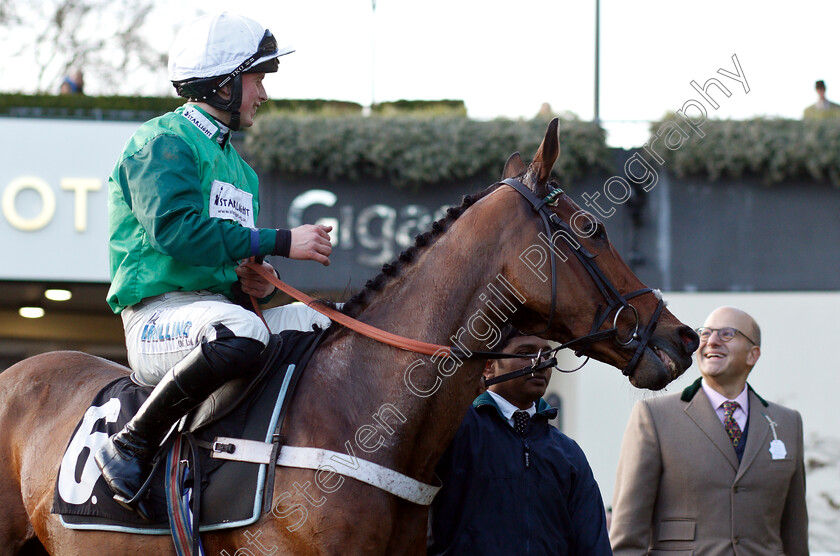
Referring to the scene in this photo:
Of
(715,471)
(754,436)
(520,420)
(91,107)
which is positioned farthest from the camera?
(91,107)

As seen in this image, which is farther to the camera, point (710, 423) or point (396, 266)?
point (710, 423)

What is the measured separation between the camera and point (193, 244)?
9.03 ft

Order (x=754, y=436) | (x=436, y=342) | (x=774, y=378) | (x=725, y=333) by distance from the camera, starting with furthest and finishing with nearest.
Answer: (x=774, y=378)
(x=725, y=333)
(x=754, y=436)
(x=436, y=342)

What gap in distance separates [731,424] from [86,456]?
9.77ft

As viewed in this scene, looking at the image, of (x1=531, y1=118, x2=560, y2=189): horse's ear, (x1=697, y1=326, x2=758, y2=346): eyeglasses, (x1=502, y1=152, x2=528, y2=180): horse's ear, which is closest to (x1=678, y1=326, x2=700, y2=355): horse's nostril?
(x1=531, y1=118, x2=560, y2=189): horse's ear

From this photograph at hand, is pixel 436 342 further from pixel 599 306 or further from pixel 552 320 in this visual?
pixel 599 306

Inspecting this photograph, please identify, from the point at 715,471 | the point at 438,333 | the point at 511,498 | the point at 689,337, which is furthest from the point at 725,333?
the point at 438,333

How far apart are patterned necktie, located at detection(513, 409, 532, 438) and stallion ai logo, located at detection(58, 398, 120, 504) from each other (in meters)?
1.44

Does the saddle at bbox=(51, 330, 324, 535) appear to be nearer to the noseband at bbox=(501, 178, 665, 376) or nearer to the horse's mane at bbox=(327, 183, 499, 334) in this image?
the horse's mane at bbox=(327, 183, 499, 334)

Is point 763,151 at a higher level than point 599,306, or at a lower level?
higher

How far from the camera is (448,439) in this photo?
9.56ft

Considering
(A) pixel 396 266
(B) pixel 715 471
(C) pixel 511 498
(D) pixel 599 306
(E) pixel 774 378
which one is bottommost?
Answer: (E) pixel 774 378

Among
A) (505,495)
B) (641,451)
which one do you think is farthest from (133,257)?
(641,451)

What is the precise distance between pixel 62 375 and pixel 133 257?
0.77 metres
